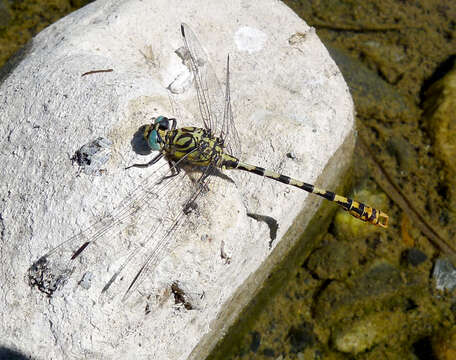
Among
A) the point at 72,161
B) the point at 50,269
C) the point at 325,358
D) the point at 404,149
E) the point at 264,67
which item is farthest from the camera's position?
the point at 404,149

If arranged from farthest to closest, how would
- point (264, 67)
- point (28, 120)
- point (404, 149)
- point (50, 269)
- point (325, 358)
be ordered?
point (404, 149) → point (325, 358) → point (264, 67) → point (28, 120) → point (50, 269)

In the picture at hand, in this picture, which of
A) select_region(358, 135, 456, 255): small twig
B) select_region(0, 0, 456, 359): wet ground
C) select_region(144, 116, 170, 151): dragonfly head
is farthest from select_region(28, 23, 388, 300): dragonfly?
select_region(358, 135, 456, 255): small twig

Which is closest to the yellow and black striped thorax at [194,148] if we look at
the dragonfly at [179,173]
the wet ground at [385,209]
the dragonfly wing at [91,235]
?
the dragonfly at [179,173]

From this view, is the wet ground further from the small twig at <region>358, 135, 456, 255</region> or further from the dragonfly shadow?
the dragonfly shadow

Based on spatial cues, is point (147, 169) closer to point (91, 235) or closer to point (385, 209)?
point (91, 235)

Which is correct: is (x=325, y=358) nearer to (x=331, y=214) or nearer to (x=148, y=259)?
(x=331, y=214)

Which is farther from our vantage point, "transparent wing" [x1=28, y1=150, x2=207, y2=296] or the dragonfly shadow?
the dragonfly shadow

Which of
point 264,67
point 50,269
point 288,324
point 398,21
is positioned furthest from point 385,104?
point 50,269
